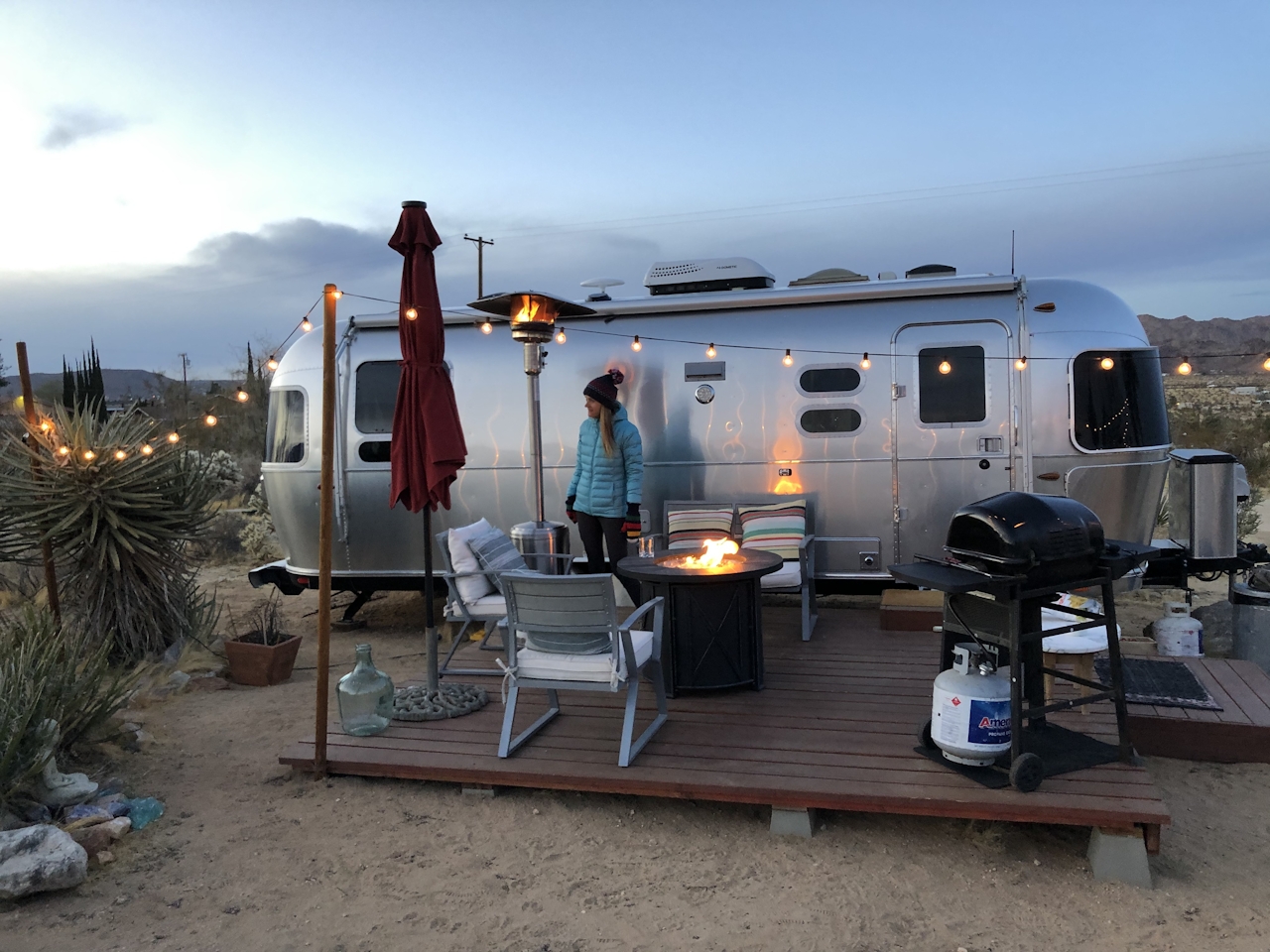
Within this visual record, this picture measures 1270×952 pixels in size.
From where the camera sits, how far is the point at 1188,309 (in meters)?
18.8

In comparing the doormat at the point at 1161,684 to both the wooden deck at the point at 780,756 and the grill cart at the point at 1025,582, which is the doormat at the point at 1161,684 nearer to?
the wooden deck at the point at 780,756

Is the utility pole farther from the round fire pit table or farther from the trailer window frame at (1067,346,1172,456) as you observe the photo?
the round fire pit table

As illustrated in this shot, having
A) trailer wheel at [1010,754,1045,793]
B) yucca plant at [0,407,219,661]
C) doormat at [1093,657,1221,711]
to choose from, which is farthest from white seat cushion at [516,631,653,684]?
yucca plant at [0,407,219,661]

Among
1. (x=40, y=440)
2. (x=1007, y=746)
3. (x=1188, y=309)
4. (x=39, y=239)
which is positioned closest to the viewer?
(x=1007, y=746)

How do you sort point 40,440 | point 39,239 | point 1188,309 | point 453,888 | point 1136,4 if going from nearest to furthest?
1. point 453,888
2. point 40,440
3. point 1136,4
4. point 39,239
5. point 1188,309

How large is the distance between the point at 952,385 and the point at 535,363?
2.96m

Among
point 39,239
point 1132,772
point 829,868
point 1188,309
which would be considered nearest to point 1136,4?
point 1132,772

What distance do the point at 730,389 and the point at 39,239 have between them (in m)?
10.7

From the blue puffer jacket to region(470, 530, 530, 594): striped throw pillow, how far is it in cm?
71

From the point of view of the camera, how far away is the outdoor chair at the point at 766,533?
5.77 m

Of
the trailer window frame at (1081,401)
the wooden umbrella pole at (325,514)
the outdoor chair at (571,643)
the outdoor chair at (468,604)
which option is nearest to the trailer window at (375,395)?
the outdoor chair at (468,604)

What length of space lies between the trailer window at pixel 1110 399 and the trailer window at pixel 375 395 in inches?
200

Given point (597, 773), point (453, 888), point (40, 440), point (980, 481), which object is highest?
point (40, 440)

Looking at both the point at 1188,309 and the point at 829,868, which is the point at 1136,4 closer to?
the point at 829,868
